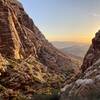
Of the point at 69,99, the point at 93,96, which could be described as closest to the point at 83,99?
the point at 93,96

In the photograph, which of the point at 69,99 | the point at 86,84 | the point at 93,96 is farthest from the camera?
the point at 69,99

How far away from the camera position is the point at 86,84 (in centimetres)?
7881

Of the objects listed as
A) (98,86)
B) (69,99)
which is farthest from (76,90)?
(98,86)

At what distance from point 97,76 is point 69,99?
843cm

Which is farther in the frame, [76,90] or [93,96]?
[76,90]

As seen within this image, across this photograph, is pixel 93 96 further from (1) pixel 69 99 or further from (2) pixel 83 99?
(1) pixel 69 99

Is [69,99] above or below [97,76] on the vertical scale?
below

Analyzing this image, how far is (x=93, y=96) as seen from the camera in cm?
7225

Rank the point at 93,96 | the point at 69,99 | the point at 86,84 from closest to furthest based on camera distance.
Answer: the point at 93,96 < the point at 86,84 < the point at 69,99

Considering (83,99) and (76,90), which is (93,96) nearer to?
(83,99)

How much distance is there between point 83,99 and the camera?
7538cm

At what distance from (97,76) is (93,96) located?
9.25 m

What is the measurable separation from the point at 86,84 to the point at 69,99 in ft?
23.5

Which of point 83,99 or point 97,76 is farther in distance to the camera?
point 97,76
